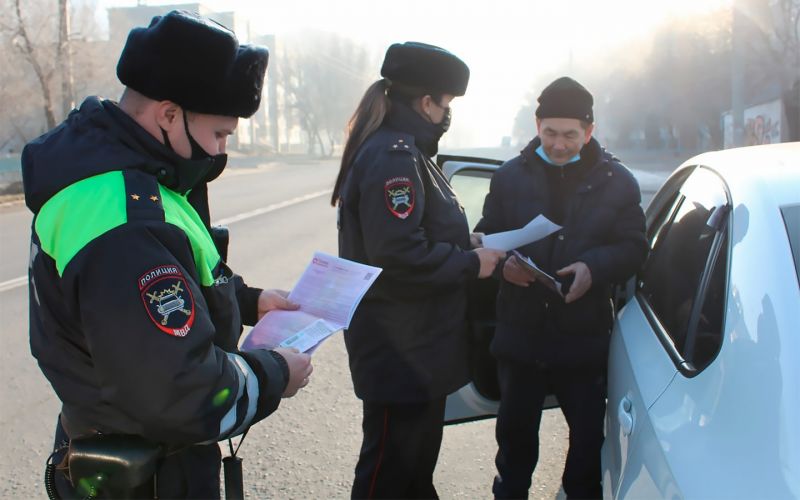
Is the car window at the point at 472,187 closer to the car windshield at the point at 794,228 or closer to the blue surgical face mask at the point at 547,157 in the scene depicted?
the blue surgical face mask at the point at 547,157

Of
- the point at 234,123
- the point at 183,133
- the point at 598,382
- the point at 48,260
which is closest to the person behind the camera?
the point at 48,260

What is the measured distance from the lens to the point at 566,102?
9.18 ft

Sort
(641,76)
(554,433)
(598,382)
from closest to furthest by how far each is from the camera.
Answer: (598,382)
(554,433)
(641,76)

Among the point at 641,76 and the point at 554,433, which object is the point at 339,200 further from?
the point at 641,76

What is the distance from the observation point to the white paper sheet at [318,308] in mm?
1870

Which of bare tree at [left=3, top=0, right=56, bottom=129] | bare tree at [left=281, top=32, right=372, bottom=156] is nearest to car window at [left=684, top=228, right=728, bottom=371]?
bare tree at [left=3, top=0, right=56, bottom=129]

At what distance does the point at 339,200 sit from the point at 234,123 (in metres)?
0.95

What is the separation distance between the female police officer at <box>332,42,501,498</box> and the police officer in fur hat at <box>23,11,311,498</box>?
79 cm

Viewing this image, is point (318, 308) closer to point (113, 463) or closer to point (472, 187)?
point (113, 463)

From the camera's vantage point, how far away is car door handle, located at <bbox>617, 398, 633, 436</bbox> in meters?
1.82

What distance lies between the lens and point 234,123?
1.59 m

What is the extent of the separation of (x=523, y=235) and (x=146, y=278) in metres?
1.60

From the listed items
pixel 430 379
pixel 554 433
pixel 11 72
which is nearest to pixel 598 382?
pixel 430 379

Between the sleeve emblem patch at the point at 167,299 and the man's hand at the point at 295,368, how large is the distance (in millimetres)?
380
